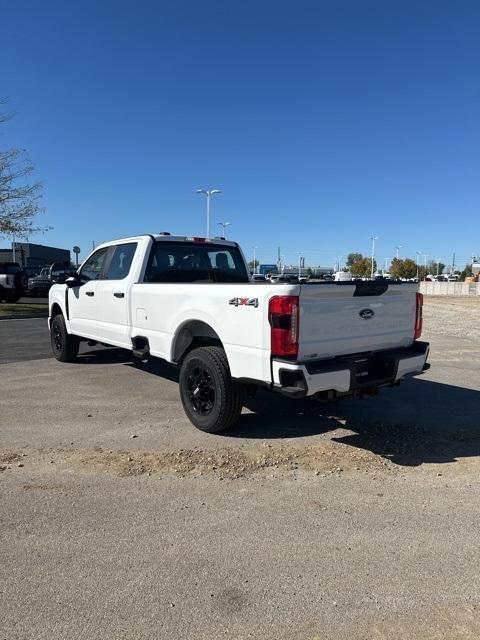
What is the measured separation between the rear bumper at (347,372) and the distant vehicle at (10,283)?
22159 mm

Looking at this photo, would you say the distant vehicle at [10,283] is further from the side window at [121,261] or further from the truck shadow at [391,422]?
the truck shadow at [391,422]

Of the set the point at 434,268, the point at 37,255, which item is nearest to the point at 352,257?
the point at 434,268

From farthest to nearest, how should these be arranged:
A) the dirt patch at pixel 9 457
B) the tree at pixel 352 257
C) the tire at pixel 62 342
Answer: the tree at pixel 352 257 → the tire at pixel 62 342 → the dirt patch at pixel 9 457

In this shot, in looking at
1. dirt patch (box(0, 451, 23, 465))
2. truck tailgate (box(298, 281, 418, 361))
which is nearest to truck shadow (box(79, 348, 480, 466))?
truck tailgate (box(298, 281, 418, 361))

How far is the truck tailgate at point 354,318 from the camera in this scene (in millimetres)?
4453

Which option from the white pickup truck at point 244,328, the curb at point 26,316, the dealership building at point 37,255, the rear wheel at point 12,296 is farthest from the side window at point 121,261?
the dealership building at point 37,255

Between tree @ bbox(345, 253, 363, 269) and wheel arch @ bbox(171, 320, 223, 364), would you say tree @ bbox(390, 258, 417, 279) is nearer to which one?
tree @ bbox(345, 253, 363, 269)

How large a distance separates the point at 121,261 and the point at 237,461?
144 inches

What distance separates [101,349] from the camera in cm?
1077

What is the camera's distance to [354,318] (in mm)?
4855

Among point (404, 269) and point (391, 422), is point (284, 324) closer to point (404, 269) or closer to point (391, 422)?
point (391, 422)

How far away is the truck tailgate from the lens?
14.6 ft

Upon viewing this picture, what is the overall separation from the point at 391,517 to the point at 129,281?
4.38m

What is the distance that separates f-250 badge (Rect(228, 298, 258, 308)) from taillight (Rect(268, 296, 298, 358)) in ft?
0.64
